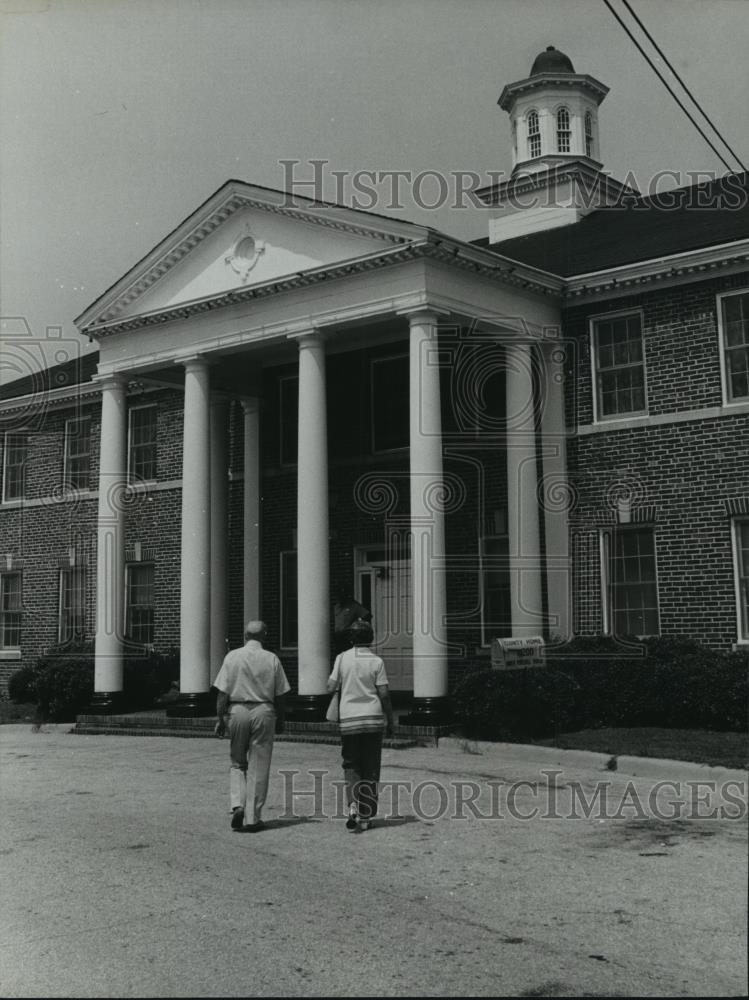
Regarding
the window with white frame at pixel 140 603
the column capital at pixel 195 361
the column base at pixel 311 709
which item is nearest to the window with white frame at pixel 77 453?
the window with white frame at pixel 140 603

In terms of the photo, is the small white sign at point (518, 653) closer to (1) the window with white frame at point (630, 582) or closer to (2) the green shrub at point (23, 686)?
(1) the window with white frame at point (630, 582)

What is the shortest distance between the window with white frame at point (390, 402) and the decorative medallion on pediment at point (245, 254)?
3.31 metres

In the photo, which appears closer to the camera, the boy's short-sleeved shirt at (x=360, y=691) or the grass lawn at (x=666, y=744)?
the boy's short-sleeved shirt at (x=360, y=691)

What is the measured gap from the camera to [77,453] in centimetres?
2756

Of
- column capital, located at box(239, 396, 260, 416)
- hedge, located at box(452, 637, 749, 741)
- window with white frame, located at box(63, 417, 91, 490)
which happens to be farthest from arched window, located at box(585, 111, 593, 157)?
hedge, located at box(452, 637, 749, 741)

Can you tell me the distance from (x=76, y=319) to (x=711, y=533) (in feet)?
39.3

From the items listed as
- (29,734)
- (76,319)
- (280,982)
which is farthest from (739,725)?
(76,319)

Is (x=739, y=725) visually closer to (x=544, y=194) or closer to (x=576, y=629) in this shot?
(x=576, y=629)

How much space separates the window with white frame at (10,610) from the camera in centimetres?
2795

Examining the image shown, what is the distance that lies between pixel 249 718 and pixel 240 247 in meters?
11.3

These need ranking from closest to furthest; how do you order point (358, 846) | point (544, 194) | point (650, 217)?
point (358, 846) → point (650, 217) → point (544, 194)

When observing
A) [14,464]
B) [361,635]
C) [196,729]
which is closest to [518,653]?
[196,729]

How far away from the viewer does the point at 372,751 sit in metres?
9.65

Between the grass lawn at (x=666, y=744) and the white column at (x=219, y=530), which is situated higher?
the white column at (x=219, y=530)
